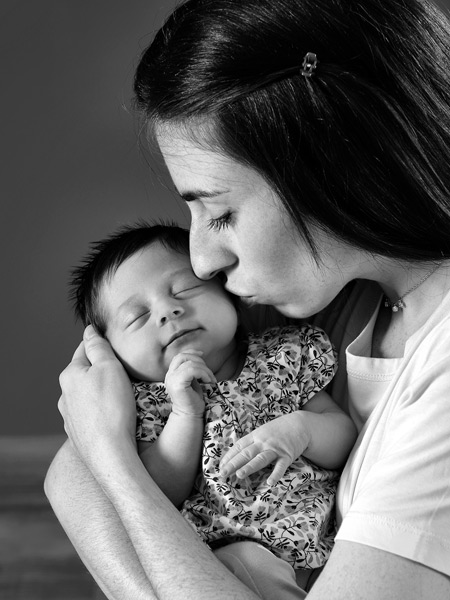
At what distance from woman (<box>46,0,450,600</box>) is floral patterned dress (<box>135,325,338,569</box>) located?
3.0 inches

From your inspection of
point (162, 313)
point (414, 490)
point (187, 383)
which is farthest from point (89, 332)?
point (414, 490)

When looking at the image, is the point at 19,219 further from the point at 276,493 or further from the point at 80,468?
the point at 276,493

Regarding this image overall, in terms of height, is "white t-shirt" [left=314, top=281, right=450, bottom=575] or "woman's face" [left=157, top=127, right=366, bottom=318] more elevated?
"woman's face" [left=157, top=127, right=366, bottom=318]

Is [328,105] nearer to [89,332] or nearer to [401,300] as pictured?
[401,300]

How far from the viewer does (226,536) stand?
1.60 m

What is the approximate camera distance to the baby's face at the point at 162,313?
5.78 feet

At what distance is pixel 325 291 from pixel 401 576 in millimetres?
518

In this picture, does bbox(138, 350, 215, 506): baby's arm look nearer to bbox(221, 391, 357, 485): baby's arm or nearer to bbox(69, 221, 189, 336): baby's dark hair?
bbox(221, 391, 357, 485): baby's arm

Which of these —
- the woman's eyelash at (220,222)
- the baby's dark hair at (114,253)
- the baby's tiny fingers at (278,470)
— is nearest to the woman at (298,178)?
the woman's eyelash at (220,222)

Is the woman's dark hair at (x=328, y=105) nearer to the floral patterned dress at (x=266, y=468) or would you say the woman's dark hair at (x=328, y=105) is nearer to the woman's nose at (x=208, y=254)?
the woman's nose at (x=208, y=254)

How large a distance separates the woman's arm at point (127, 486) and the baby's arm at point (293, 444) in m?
0.14

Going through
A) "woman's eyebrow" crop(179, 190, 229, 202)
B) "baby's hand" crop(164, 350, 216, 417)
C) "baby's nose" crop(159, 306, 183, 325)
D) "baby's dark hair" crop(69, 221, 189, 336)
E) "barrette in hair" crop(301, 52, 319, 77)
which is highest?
"barrette in hair" crop(301, 52, 319, 77)

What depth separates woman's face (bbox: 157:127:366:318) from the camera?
151cm

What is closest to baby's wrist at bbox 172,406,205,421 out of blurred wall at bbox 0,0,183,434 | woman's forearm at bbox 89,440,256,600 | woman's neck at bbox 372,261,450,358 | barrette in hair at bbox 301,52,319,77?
woman's forearm at bbox 89,440,256,600
